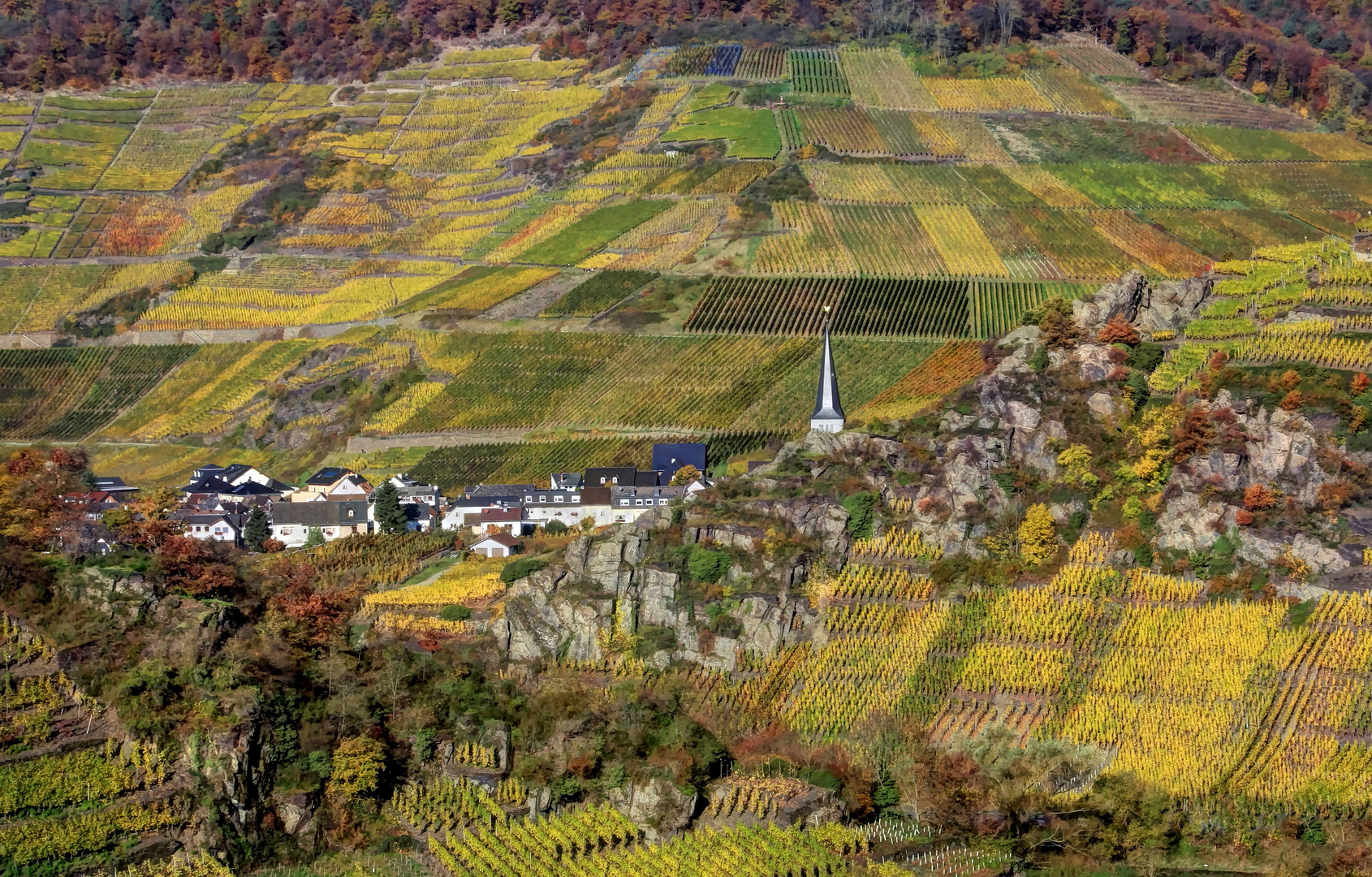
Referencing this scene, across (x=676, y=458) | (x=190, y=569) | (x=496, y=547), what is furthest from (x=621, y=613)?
(x=676, y=458)

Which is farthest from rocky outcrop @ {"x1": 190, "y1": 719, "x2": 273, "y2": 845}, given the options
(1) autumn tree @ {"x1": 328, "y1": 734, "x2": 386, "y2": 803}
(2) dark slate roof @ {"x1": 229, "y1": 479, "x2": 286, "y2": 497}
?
(2) dark slate roof @ {"x1": 229, "y1": 479, "x2": 286, "y2": 497}

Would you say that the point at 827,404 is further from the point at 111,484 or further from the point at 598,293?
the point at 111,484

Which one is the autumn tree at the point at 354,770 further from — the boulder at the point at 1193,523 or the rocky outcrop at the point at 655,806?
the boulder at the point at 1193,523

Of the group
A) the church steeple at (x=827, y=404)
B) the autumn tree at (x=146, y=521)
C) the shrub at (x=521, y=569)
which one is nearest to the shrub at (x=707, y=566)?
the shrub at (x=521, y=569)

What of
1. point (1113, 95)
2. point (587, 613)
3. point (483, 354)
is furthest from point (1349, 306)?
point (1113, 95)

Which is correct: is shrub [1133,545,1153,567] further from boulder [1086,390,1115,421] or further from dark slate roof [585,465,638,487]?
dark slate roof [585,465,638,487]
